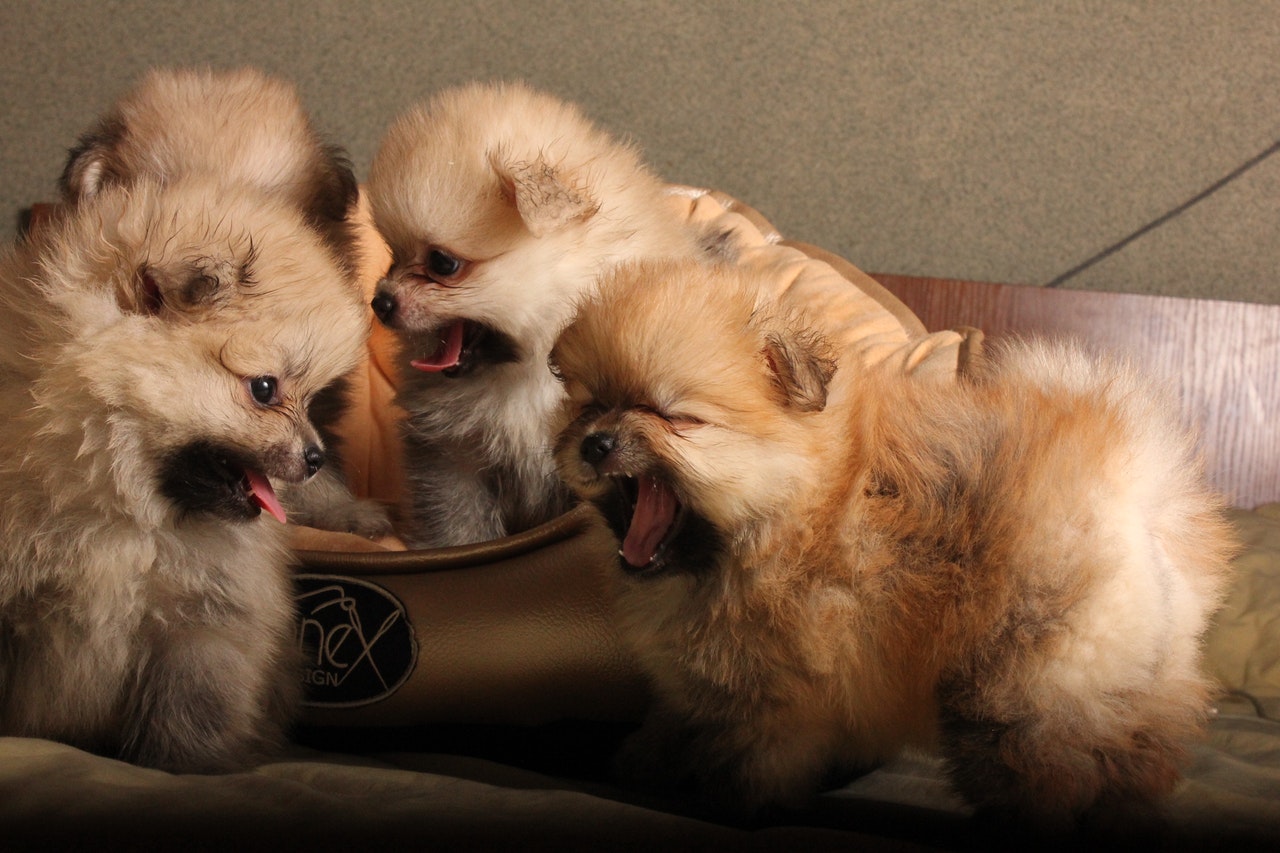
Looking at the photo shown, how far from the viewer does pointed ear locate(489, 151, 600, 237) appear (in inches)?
51.1

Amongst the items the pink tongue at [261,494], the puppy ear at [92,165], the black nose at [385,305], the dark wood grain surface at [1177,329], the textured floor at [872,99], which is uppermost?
the textured floor at [872,99]

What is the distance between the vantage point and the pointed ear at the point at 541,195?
4.25ft

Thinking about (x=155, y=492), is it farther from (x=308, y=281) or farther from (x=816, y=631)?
(x=816, y=631)

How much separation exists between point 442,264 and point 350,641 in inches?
19.7

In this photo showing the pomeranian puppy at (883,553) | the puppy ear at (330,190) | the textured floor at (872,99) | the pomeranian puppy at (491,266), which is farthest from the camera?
the textured floor at (872,99)

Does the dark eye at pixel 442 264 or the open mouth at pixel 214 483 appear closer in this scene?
the open mouth at pixel 214 483

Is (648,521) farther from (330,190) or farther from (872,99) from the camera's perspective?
(872,99)

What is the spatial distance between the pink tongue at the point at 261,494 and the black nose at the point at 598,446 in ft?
1.18

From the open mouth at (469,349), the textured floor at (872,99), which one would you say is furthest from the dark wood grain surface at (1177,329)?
the open mouth at (469,349)

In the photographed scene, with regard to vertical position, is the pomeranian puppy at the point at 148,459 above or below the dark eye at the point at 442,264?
below

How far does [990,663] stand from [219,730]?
0.77m

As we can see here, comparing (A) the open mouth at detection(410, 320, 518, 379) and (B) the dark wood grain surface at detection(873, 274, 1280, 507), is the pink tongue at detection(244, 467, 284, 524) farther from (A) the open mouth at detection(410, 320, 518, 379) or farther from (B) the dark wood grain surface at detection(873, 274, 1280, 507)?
(B) the dark wood grain surface at detection(873, 274, 1280, 507)

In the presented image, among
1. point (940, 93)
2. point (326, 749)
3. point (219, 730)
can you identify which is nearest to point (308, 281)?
point (219, 730)

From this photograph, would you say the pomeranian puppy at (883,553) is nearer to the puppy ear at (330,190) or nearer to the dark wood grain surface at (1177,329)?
the puppy ear at (330,190)
